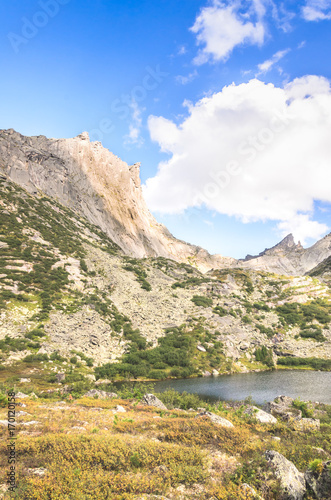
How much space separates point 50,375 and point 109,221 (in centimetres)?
13087

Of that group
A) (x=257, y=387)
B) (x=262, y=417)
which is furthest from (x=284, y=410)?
(x=257, y=387)

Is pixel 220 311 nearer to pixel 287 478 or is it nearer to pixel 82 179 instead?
pixel 287 478

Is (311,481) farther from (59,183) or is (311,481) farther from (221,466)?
(59,183)

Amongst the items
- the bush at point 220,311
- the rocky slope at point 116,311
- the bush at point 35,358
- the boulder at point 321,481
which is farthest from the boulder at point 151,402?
the bush at point 220,311

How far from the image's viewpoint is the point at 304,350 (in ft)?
324

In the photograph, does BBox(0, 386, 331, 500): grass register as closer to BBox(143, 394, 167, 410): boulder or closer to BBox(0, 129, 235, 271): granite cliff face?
BBox(143, 394, 167, 410): boulder

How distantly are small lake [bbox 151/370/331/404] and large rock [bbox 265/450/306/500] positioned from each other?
3920 cm

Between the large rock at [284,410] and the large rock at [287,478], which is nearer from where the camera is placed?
the large rock at [287,478]

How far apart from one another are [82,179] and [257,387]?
494ft

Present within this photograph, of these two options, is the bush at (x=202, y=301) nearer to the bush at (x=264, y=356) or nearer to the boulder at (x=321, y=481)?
the bush at (x=264, y=356)

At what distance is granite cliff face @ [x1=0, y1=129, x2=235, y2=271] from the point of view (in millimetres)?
131250

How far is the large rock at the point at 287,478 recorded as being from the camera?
9562 mm

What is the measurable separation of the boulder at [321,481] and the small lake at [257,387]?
132 ft

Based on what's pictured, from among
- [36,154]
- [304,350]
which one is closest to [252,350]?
[304,350]
